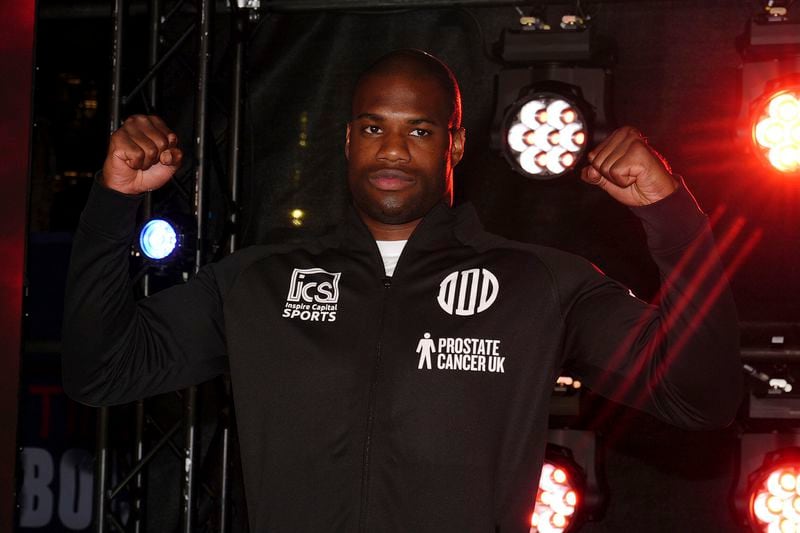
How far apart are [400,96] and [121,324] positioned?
0.87 meters

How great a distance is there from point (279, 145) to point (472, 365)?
6.93 ft

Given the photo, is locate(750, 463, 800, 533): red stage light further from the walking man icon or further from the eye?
the eye

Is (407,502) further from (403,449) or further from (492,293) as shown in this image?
(492,293)

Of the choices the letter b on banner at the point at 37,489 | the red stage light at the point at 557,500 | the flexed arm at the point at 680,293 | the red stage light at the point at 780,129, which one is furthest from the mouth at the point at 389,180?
the letter b on banner at the point at 37,489

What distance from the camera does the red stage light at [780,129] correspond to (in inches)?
125

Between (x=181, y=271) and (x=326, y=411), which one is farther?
(x=181, y=271)

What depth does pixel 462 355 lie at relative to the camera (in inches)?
82.1

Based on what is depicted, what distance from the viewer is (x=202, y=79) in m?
3.52

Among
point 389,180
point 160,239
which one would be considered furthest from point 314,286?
point 160,239

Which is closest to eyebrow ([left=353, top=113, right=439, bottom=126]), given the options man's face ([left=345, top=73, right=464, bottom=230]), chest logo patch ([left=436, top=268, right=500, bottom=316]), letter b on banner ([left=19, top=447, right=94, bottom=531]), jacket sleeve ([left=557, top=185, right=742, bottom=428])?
man's face ([left=345, top=73, right=464, bottom=230])

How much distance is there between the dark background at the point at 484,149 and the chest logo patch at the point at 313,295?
129 centimetres

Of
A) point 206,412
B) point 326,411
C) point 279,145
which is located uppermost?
point 279,145

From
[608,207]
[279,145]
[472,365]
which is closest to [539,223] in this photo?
[608,207]

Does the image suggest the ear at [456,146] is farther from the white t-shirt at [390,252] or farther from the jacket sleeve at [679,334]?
the jacket sleeve at [679,334]
